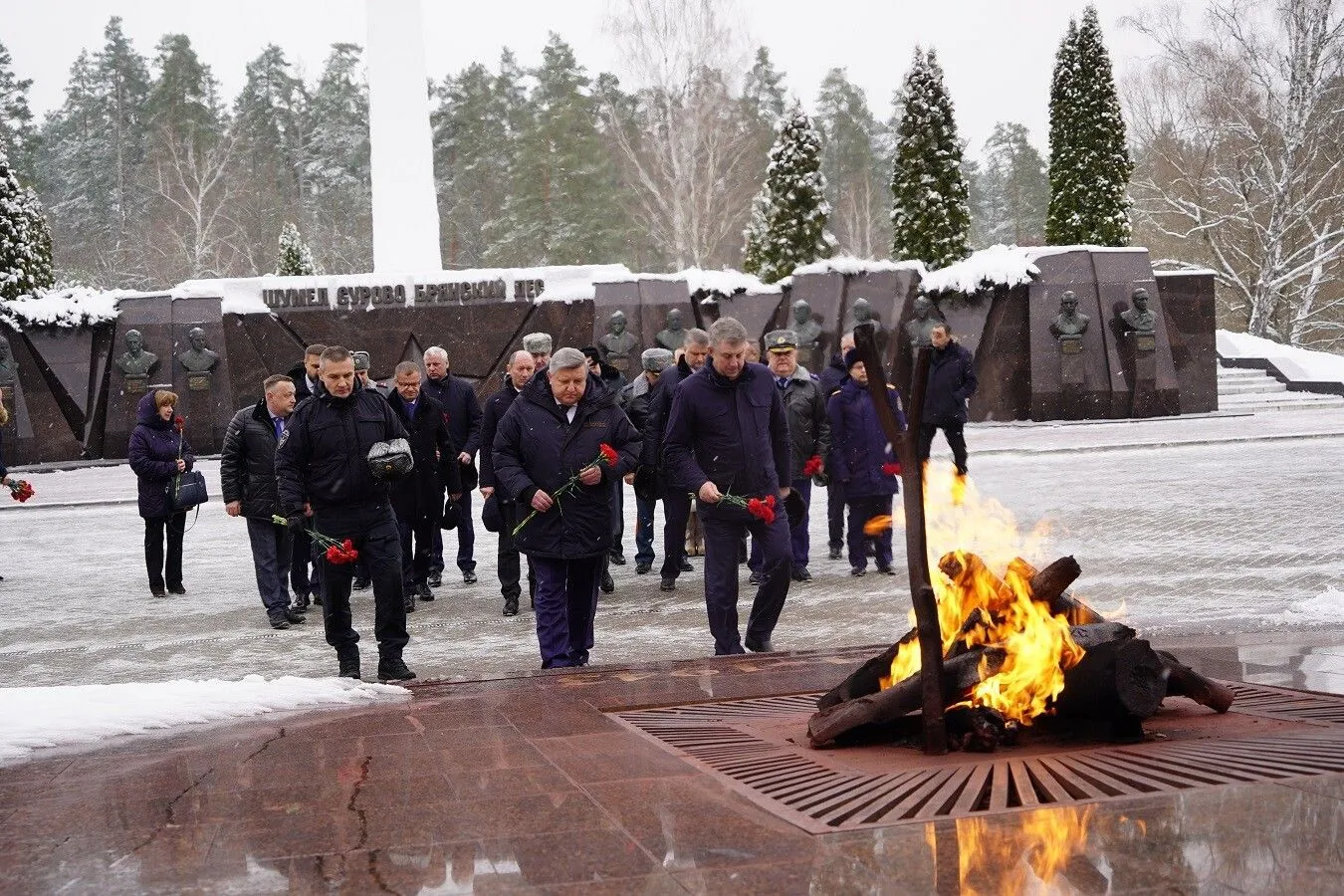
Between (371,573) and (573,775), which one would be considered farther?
(371,573)

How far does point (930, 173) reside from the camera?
3128cm

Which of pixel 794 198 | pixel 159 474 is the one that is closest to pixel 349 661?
pixel 159 474

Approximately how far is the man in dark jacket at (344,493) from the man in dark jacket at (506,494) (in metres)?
1.30

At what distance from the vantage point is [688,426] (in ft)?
23.7

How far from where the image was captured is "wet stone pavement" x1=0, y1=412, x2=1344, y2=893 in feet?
11.2

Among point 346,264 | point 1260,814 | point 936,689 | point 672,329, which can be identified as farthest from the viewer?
point 346,264

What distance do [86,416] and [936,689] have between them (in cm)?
2203

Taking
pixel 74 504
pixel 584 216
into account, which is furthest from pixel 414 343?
pixel 584 216

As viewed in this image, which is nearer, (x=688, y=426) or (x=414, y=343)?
(x=688, y=426)

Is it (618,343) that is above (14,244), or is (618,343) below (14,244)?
below

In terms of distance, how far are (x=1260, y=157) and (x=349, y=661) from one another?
1449 inches

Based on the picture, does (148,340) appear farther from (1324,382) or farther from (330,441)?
(1324,382)

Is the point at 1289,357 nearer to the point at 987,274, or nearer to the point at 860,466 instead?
the point at 987,274

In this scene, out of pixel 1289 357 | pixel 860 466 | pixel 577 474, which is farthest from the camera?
pixel 1289 357
